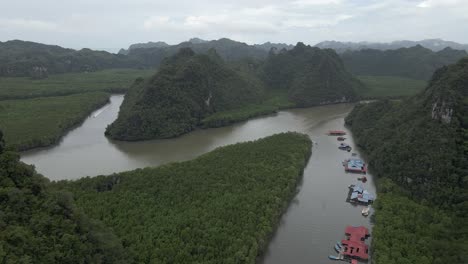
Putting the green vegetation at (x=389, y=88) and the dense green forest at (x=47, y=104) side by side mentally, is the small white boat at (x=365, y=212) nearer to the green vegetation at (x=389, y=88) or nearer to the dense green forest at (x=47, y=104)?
the dense green forest at (x=47, y=104)

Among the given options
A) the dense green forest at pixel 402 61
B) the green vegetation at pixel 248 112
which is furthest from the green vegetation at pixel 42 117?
the dense green forest at pixel 402 61

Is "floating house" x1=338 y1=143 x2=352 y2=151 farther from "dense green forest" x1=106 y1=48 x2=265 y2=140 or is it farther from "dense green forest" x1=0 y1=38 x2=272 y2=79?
"dense green forest" x1=0 y1=38 x2=272 y2=79

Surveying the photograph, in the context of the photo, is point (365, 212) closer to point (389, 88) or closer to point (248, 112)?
point (248, 112)

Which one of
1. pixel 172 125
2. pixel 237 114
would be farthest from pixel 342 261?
pixel 237 114

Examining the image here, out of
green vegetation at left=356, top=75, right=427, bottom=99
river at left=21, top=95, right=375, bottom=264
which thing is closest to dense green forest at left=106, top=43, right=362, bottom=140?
river at left=21, top=95, right=375, bottom=264

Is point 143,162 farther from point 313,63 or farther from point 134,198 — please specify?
point 313,63
